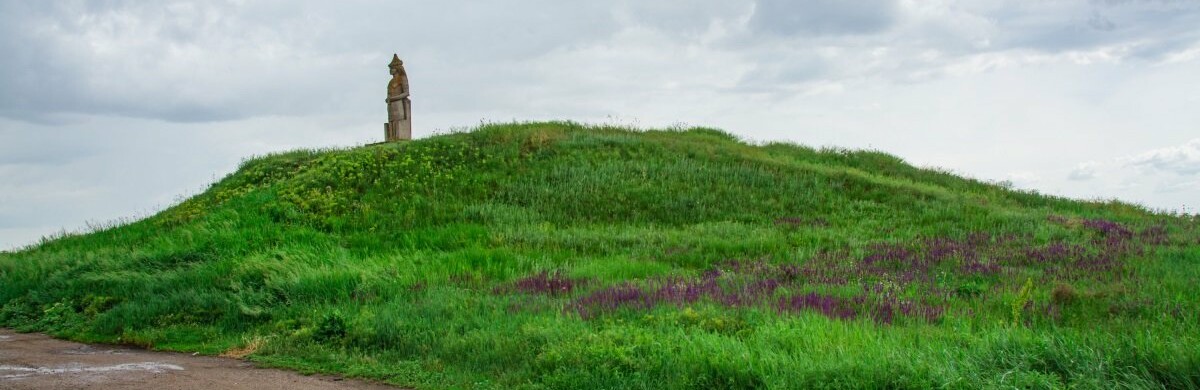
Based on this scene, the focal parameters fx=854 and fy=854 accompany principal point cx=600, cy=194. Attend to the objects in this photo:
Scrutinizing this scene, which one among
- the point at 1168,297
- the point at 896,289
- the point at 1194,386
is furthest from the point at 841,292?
the point at 1194,386

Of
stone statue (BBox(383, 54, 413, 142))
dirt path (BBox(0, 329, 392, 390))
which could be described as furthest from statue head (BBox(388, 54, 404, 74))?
dirt path (BBox(0, 329, 392, 390))

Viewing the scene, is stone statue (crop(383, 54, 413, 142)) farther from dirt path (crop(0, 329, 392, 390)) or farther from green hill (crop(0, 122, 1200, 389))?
dirt path (crop(0, 329, 392, 390))

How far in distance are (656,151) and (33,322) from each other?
666 inches

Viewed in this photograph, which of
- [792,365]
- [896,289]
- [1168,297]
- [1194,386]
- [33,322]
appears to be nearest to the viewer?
[1194,386]

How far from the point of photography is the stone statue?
29359 millimetres

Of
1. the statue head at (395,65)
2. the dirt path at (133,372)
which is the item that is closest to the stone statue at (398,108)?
the statue head at (395,65)

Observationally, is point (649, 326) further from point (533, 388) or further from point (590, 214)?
point (590, 214)

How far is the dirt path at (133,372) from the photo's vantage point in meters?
8.94

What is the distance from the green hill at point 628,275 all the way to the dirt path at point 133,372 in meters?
0.44

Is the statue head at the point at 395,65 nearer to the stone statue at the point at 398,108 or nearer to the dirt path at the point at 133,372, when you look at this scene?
the stone statue at the point at 398,108

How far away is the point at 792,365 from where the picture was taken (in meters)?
7.36

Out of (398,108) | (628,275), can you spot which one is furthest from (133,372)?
(398,108)

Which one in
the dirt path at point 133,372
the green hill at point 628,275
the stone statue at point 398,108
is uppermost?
the stone statue at point 398,108

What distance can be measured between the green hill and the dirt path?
1.44 ft
